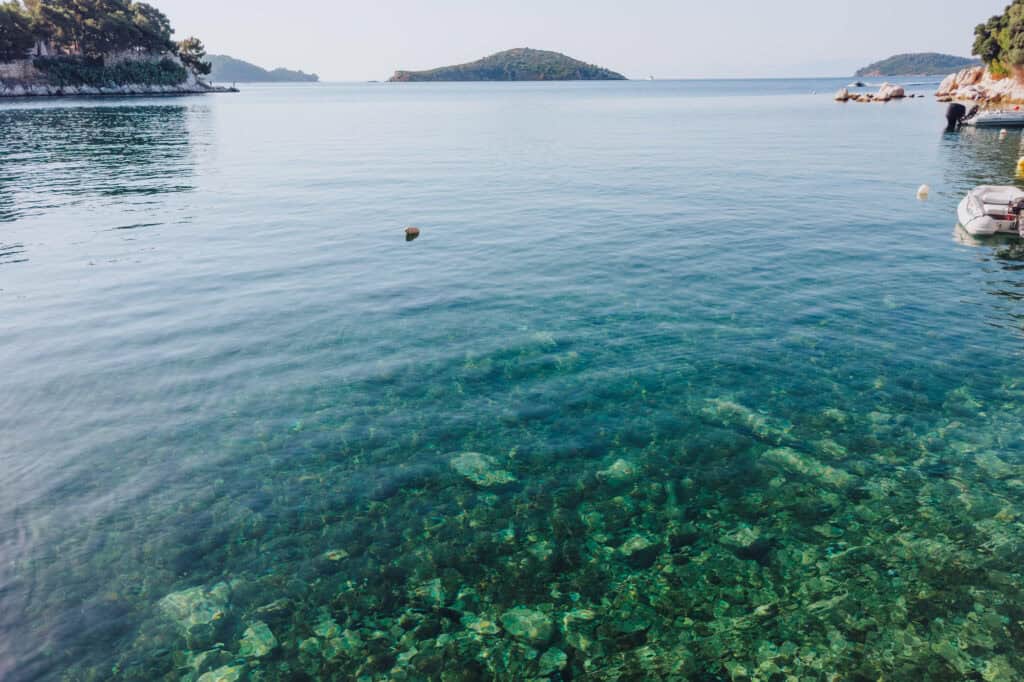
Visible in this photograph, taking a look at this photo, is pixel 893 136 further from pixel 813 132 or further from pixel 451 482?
pixel 451 482

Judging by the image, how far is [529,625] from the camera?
919 centimetres

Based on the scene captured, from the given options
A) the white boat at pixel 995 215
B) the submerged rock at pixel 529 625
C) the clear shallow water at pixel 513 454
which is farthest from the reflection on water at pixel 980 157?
the submerged rock at pixel 529 625

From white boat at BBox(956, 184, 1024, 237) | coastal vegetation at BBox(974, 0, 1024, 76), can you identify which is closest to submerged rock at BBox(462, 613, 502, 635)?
white boat at BBox(956, 184, 1024, 237)

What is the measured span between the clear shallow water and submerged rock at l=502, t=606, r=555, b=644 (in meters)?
0.04

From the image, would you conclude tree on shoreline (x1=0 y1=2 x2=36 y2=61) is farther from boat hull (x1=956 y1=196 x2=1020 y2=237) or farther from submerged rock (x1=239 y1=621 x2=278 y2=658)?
boat hull (x1=956 y1=196 x2=1020 y2=237)

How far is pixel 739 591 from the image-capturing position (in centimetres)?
973

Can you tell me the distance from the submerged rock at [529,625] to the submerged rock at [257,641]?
144 inches

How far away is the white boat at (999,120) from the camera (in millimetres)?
74062

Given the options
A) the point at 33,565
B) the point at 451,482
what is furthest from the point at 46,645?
the point at 451,482

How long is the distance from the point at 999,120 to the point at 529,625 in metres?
97.4

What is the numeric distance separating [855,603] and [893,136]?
83763 mm

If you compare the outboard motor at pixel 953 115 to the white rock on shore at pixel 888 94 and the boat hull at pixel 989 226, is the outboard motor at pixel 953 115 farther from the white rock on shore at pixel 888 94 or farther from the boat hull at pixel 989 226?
the white rock on shore at pixel 888 94

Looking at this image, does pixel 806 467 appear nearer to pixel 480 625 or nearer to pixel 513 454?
pixel 513 454

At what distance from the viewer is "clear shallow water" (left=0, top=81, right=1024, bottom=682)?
9.02 m
